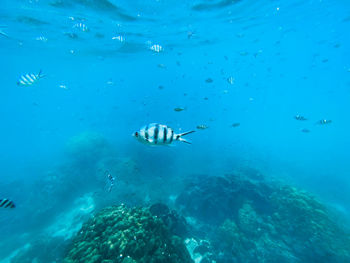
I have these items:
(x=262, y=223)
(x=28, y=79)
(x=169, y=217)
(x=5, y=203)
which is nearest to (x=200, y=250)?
(x=169, y=217)

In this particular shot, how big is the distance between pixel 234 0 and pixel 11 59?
1556 inches

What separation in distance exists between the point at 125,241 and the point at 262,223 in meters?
7.86

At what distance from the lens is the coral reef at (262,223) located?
8227 millimetres

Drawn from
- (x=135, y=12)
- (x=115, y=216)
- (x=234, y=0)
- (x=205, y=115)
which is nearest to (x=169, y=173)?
(x=115, y=216)

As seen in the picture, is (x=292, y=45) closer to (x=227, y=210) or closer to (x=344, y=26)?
(x=344, y=26)

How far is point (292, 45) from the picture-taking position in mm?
36062

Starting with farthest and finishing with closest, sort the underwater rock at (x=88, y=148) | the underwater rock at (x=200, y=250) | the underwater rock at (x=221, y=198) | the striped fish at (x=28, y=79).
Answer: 1. the underwater rock at (x=88, y=148)
2. the underwater rock at (x=221, y=198)
3. the underwater rock at (x=200, y=250)
4. the striped fish at (x=28, y=79)

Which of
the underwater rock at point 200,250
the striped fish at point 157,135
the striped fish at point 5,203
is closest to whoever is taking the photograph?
the striped fish at point 157,135

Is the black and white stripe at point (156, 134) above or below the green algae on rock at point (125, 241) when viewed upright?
above

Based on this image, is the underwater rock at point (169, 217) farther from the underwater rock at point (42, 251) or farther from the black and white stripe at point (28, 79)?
the black and white stripe at point (28, 79)

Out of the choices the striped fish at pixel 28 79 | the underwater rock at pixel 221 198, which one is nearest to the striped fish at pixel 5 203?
the striped fish at pixel 28 79

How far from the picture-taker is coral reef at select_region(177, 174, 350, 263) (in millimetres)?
8227

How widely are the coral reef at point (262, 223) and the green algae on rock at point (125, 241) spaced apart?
4389 millimetres

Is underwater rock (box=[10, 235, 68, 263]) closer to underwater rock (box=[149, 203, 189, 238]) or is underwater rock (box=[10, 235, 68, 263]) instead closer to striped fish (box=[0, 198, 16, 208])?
underwater rock (box=[149, 203, 189, 238])
